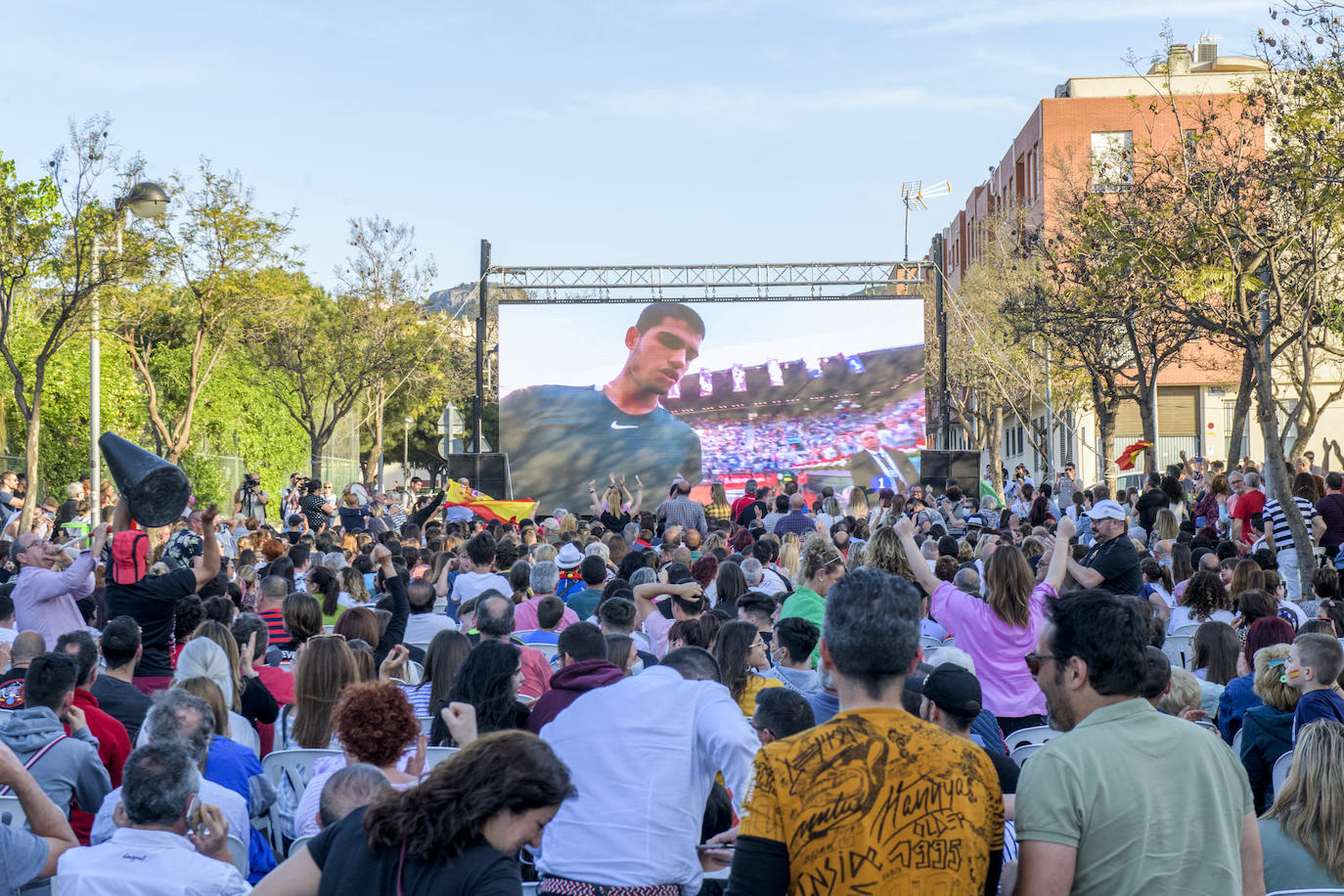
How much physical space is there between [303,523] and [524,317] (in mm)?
13085

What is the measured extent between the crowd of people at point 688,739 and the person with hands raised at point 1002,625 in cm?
1

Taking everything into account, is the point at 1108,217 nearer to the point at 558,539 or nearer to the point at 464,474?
the point at 558,539

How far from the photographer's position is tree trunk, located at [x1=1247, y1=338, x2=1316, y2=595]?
11898 mm

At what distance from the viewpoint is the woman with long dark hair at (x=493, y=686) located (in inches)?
171

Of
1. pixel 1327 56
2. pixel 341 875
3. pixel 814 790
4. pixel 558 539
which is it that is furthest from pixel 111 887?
pixel 1327 56

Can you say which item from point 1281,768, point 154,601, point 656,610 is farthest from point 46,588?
point 1281,768

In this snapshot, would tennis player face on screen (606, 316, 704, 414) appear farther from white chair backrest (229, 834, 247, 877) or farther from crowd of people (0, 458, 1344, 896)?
white chair backrest (229, 834, 247, 877)

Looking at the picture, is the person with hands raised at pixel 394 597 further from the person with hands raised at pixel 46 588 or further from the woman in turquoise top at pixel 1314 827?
the woman in turquoise top at pixel 1314 827

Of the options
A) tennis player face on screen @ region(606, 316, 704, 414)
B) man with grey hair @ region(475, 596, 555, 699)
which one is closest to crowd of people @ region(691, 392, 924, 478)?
tennis player face on screen @ region(606, 316, 704, 414)

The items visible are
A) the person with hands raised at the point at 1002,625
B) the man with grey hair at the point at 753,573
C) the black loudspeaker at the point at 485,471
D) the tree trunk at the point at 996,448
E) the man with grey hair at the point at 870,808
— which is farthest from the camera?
the tree trunk at the point at 996,448

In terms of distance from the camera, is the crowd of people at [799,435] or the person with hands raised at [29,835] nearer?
the person with hands raised at [29,835]

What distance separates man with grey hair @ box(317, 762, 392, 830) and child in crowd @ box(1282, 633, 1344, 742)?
11.0ft

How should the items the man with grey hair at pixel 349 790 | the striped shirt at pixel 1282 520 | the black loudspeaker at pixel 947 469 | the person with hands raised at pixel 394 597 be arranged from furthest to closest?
the black loudspeaker at pixel 947 469, the striped shirt at pixel 1282 520, the person with hands raised at pixel 394 597, the man with grey hair at pixel 349 790

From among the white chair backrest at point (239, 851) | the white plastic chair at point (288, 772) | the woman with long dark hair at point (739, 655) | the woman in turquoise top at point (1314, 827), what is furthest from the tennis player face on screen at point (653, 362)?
the woman in turquoise top at point (1314, 827)
